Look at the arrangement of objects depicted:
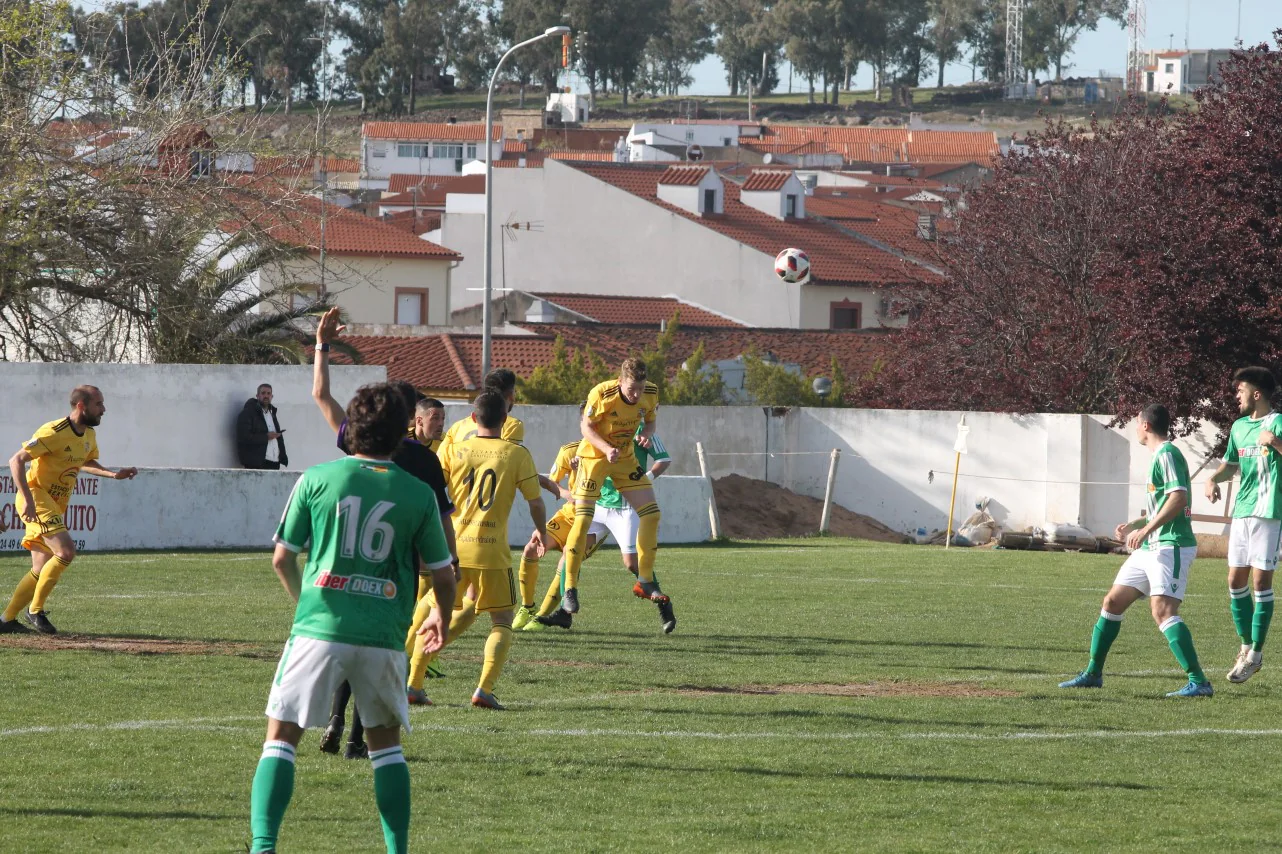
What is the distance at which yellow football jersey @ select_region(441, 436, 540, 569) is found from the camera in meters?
9.88

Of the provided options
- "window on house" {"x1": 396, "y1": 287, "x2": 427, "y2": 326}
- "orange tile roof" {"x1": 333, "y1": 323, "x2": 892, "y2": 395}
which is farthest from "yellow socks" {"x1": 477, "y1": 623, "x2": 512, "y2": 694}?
"window on house" {"x1": 396, "y1": 287, "x2": 427, "y2": 326}

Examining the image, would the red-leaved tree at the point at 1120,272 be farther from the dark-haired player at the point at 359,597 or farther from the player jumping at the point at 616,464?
the dark-haired player at the point at 359,597

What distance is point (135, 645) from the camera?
41.3 feet

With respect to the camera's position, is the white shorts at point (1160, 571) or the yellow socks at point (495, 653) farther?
the white shorts at point (1160, 571)

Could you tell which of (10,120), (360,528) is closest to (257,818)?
(360,528)

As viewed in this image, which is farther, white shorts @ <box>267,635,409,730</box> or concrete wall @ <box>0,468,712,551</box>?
concrete wall @ <box>0,468,712,551</box>

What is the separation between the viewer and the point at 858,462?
35.3 meters

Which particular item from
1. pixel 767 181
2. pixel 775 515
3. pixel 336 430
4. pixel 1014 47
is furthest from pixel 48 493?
pixel 1014 47

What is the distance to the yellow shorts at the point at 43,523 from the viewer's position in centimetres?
1281

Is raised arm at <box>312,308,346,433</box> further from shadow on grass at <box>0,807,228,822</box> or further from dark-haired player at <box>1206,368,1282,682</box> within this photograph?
dark-haired player at <box>1206,368,1282,682</box>

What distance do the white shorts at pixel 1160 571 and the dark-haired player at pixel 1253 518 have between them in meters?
0.91

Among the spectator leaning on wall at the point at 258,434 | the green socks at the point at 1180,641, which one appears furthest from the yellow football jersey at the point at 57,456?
the spectator leaning on wall at the point at 258,434

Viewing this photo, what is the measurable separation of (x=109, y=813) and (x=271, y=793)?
158cm

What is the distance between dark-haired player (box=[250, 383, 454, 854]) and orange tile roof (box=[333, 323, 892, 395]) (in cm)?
3587
